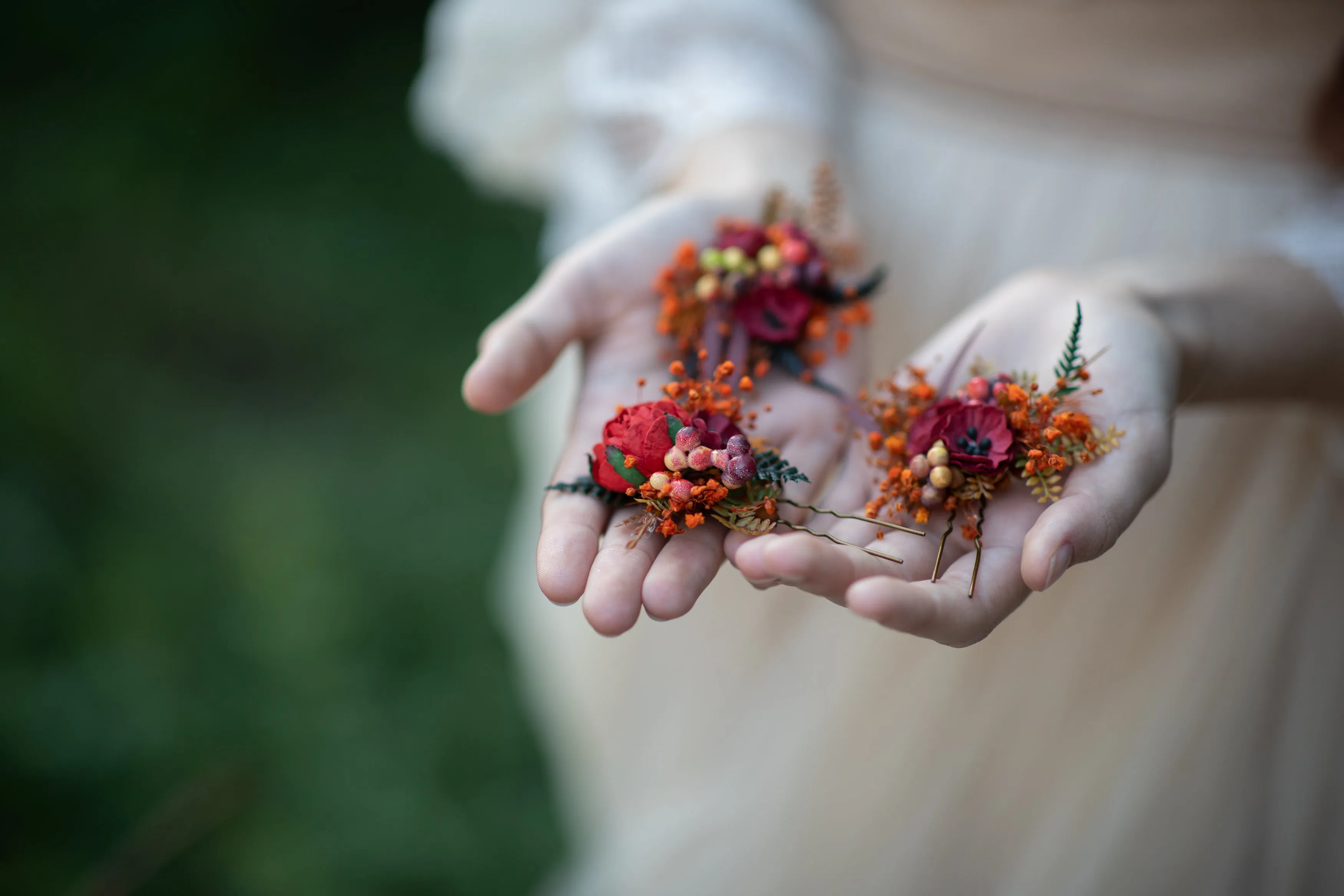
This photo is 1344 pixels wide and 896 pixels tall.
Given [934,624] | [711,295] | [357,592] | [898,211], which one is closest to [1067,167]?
[898,211]

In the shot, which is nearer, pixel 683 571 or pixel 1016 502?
pixel 683 571

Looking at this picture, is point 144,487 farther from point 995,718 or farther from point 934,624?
point 934,624

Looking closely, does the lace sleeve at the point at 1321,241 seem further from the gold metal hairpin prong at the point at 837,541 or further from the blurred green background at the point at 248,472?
the blurred green background at the point at 248,472

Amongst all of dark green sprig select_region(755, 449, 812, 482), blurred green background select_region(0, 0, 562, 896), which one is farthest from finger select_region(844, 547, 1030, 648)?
blurred green background select_region(0, 0, 562, 896)

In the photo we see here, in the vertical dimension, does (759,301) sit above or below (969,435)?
above

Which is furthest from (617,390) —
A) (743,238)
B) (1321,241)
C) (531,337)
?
(1321,241)

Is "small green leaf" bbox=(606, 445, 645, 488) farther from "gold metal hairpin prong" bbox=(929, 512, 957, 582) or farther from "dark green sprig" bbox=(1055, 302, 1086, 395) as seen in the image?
"dark green sprig" bbox=(1055, 302, 1086, 395)

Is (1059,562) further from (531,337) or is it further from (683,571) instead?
(531,337)
